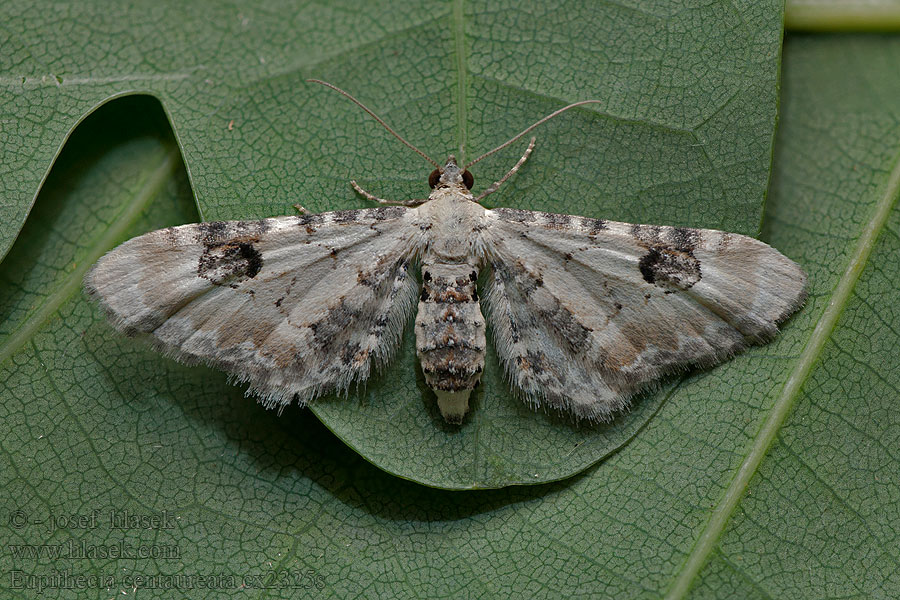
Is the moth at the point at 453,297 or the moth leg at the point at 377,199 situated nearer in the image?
the moth at the point at 453,297

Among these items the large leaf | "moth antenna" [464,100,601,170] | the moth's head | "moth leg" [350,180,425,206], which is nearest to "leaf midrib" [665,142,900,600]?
the large leaf

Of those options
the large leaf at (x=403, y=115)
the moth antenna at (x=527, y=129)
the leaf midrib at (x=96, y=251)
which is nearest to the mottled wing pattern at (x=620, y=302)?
the large leaf at (x=403, y=115)

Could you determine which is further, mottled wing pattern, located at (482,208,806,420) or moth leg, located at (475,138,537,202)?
moth leg, located at (475,138,537,202)

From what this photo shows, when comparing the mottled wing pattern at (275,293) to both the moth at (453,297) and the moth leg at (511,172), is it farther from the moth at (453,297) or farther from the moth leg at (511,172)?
the moth leg at (511,172)

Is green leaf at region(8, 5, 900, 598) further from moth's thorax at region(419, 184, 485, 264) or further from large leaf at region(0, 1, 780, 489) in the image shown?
moth's thorax at region(419, 184, 485, 264)

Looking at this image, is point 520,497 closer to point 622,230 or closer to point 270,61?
point 622,230
